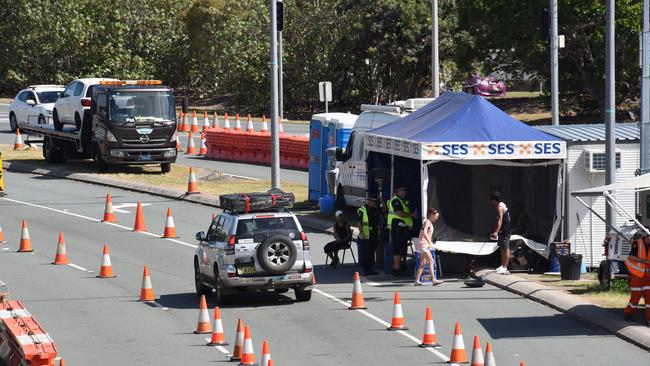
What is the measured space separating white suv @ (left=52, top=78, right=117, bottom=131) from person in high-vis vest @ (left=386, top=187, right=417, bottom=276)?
18016 mm

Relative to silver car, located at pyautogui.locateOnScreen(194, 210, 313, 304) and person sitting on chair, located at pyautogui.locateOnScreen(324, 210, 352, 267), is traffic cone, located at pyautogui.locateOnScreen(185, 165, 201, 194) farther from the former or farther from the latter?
silver car, located at pyautogui.locateOnScreen(194, 210, 313, 304)

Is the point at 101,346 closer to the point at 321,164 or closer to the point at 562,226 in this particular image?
the point at 562,226

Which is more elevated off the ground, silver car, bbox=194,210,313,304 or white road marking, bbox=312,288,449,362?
silver car, bbox=194,210,313,304

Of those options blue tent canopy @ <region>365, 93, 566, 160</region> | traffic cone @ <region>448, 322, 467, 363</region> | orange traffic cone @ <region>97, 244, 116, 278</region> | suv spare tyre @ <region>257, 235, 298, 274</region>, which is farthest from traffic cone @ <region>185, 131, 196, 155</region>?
traffic cone @ <region>448, 322, 467, 363</region>

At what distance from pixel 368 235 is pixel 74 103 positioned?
19834 millimetres

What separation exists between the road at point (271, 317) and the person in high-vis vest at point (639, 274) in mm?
709

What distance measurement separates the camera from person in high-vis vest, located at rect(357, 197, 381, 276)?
24.3 m

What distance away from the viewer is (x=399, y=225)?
24.2m

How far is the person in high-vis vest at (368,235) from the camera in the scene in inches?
958

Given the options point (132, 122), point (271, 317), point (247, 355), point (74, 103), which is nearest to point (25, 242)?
point (271, 317)

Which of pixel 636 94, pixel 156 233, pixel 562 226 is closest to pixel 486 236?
pixel 562 226

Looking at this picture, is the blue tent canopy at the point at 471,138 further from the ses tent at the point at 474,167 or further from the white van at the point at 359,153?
the white van at the point at 359,153

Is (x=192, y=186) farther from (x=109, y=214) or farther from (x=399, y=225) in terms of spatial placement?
(x=399, y=225)

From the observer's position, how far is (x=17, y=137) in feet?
155
